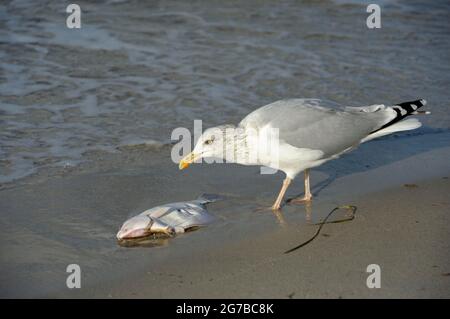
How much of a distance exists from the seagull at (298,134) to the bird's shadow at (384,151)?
0.47 meters

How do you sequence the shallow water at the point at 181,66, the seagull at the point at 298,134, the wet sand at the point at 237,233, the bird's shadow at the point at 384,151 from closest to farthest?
the wet sand at the point at 237,233 → the seagull at the point at 298,134 → the bird's shadow at the point at 384,151 → the shallow water at the point at 181,66

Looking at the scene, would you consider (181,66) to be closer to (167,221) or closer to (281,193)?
(281,193)

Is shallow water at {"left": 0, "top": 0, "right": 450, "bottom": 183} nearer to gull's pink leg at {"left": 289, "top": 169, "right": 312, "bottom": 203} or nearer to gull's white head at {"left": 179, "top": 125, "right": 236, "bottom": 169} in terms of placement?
Answer: gull's white head at {"left": 179, "top": 125, "right": 236, "bottom": 169}

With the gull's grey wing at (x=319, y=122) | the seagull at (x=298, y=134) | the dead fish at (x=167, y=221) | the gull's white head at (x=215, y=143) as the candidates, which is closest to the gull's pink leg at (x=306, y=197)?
the seagull at (x=298, y=134)

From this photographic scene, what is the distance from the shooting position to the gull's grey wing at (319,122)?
6016 millimetres

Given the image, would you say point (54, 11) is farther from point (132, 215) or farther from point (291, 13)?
point (132, 215)

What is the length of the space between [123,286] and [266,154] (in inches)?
74.2

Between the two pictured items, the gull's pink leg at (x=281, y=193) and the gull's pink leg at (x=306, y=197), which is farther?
the gull's pink leg at (x=306, y=197)

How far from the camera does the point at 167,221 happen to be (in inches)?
214

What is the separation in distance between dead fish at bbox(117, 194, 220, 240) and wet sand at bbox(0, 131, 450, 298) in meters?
0.10

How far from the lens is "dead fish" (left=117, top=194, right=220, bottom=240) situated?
5.28 meters

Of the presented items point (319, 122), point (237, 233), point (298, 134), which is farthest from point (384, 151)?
point (237, 233)

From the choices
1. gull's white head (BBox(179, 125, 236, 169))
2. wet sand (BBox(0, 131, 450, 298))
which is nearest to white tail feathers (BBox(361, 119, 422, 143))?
wet sand (BBox(0, 131, 450, 298))

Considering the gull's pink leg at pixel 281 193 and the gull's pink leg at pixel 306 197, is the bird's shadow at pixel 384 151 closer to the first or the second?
the gull's pink leg at pixel 306 197
